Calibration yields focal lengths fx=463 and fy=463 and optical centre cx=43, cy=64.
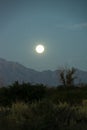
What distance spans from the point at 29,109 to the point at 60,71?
43426 mm

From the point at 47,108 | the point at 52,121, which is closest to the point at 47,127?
the point at 52,121

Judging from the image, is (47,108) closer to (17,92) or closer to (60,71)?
(17,92)

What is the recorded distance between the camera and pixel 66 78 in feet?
192

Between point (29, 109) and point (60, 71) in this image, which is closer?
point (29, 109)

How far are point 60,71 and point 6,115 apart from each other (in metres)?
44.8

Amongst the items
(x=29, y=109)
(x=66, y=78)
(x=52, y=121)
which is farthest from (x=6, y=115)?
(x=66, y=78)

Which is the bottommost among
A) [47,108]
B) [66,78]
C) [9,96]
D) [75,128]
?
[75,128]

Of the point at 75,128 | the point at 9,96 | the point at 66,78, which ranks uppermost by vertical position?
the point at 66,78

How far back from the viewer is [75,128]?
44.7ft

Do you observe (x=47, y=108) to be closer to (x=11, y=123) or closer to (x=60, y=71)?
(x=11, y=123)

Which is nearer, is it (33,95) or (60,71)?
(33,95)

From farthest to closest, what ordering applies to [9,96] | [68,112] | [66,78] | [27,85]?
[66,78] → [27,85] → [9,96] → [68,112]

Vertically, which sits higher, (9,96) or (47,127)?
(9,96)

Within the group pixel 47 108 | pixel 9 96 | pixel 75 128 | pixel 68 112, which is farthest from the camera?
pixel 9 96
